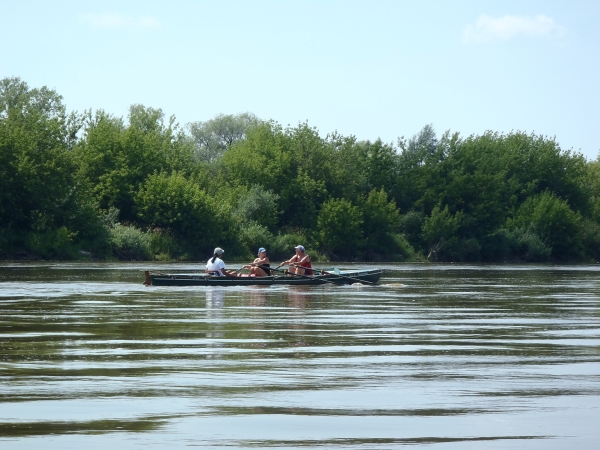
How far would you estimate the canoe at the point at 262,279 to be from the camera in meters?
35.5

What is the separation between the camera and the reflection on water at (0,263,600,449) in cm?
922

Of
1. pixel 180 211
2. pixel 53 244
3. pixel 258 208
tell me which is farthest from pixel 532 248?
pixel 53 244

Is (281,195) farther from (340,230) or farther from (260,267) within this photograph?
(260,267)

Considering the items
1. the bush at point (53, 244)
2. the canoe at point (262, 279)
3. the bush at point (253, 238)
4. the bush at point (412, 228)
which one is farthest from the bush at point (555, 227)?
the canoe at point (262, 279)

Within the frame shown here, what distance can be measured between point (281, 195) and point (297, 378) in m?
84.5

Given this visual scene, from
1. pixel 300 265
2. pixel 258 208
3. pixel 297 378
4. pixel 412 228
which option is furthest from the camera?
pixel 412 228

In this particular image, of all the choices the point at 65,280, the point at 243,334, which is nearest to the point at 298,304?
the point at 243,334

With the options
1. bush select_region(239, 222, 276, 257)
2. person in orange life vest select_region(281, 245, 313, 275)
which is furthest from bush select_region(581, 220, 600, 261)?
person in orange life vest select_region(281, 245, 313, 275)

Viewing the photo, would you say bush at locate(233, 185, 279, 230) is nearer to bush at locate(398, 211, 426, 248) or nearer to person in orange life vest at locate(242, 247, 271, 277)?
bush at locate(398, 211, 426, 248)

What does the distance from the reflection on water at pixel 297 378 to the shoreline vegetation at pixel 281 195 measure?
51793mm

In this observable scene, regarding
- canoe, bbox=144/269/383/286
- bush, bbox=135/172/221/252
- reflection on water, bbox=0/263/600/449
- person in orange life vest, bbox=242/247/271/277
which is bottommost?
reflection on water, bbox=0/263/600/449

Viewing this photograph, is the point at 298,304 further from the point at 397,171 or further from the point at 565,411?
the point at 397,171

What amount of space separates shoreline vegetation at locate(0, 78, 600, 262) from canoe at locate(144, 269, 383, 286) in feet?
119

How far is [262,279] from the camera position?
37.3 m
